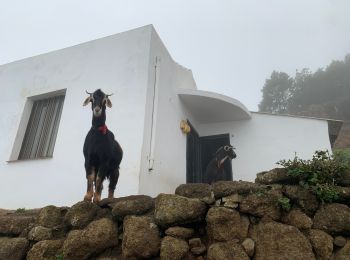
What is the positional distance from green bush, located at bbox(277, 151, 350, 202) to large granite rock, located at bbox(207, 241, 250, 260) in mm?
1115

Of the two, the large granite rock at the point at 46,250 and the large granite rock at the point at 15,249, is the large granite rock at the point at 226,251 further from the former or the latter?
the large granite rock at the point at 15,249

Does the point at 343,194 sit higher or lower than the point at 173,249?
higher

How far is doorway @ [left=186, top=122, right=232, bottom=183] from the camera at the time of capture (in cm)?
Answer: 984

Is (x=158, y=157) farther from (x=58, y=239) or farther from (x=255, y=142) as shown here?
(x=255, y=142)

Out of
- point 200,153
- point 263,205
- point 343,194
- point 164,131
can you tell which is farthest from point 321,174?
point 200,153

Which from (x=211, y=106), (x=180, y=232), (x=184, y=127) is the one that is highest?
(x=211, y=106)

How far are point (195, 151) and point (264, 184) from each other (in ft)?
21.2

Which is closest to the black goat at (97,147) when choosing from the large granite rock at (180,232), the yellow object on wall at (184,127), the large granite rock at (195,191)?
the large granite rock at (195,191)

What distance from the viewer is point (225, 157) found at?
27.9 feet

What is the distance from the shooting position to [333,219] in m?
3.33

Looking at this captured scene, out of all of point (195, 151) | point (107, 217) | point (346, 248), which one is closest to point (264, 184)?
point (346, 248)

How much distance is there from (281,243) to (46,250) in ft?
9.50

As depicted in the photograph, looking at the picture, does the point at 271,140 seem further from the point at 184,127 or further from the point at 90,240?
the point at 90,240

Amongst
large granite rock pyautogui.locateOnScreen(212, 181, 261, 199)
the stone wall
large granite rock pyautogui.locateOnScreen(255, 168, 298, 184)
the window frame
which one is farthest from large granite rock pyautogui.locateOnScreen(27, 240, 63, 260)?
the window frame
